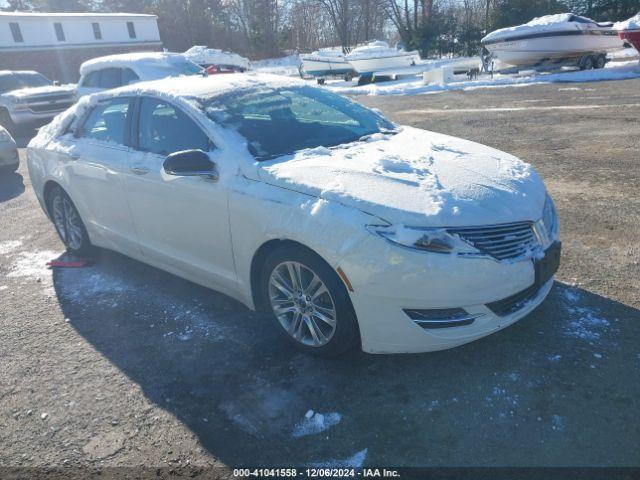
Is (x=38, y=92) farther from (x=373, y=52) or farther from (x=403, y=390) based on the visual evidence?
(x=403, y=390)

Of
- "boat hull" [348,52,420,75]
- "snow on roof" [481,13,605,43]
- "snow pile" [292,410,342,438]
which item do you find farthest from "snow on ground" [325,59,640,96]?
"snow pile" [292,410,342,438]

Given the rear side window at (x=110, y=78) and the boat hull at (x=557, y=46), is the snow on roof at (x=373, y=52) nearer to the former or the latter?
the boat hull at (x=557, y=46)

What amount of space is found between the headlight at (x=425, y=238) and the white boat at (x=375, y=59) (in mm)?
21600

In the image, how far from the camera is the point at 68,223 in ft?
16.8

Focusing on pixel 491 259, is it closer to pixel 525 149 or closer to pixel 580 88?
pixel 525 149

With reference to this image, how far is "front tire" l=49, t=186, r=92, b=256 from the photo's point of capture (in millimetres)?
4965

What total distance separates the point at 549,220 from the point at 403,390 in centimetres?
146

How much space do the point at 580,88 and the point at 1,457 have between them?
1522 centimetres

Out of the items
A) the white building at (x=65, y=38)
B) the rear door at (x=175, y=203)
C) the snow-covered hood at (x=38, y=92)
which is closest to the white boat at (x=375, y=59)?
the snow-covered hood at (x=38, y=92)

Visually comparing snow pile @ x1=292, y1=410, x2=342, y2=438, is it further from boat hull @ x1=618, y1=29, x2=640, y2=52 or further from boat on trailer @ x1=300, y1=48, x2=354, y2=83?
boat on trailer @ x1=300, y1=48, x2=354, y2=83

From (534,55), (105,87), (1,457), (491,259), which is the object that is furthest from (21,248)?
(534,55)

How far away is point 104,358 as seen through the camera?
11.2 feet

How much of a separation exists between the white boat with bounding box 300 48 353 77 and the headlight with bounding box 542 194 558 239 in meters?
23.0

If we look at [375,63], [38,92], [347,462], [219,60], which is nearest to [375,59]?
[375,63]
